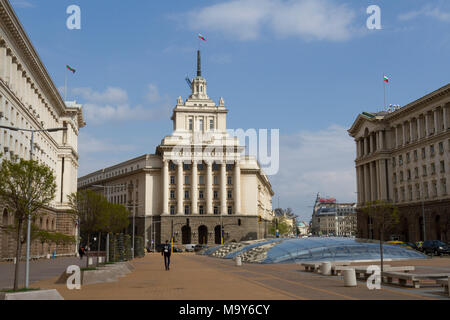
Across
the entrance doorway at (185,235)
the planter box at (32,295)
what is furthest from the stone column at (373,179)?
the planter box at (32,295)

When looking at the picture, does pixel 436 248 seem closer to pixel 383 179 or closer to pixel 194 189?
pixel 383 179

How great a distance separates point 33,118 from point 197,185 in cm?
6015

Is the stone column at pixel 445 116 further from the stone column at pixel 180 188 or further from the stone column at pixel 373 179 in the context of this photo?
the stone column at pixel 180 188

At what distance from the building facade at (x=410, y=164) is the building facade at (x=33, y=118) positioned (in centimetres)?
5678

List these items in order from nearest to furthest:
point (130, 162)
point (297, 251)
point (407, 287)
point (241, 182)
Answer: point (407, 287)
point (297, 251)
point (241, 182)
point (130, 162)

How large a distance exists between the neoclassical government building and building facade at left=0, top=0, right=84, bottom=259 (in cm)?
2438

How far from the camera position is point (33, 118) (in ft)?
212

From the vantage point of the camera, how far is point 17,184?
68.6 feet

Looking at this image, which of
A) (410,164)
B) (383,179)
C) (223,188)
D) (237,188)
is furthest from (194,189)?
(410,164)

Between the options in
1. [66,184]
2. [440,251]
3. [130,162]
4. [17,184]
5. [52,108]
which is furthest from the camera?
[130,162]

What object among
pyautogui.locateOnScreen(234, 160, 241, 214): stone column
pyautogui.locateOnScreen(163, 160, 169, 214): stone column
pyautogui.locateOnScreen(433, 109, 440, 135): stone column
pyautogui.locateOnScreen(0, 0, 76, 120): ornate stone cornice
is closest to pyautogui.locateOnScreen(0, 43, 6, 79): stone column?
pyautogui.locateOnScreen(0, 0, 76, 120): ornate stone cornice
